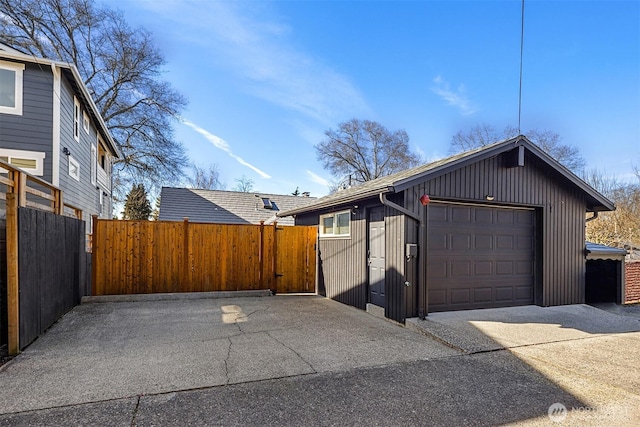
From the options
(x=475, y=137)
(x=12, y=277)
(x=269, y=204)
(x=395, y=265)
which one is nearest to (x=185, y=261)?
(x=12, y=277)

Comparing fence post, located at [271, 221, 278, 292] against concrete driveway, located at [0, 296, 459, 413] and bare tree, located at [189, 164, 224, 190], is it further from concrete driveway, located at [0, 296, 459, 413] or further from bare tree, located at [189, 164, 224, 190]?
bare tree, located at [189, 164, 224, 190]

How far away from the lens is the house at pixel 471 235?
5734mm

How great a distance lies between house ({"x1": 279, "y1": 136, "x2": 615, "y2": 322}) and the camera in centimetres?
573

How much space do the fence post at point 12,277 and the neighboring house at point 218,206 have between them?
11.2 meters

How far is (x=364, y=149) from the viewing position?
2664 centimetres

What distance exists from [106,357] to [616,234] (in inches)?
734

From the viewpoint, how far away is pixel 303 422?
105 inches

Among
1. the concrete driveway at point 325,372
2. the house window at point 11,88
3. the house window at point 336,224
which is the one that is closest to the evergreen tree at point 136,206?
the house window at point 11,88

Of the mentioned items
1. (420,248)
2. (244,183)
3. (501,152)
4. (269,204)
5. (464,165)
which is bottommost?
(420,248)

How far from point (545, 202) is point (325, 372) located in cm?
578

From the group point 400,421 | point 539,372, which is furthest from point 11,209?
point 539,372

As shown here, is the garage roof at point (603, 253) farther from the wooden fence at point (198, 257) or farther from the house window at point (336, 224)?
the wooden fence at point (198, 257)

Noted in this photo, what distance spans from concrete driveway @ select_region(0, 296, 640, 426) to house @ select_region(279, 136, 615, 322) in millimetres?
618

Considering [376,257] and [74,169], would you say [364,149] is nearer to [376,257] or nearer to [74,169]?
[74,169]
